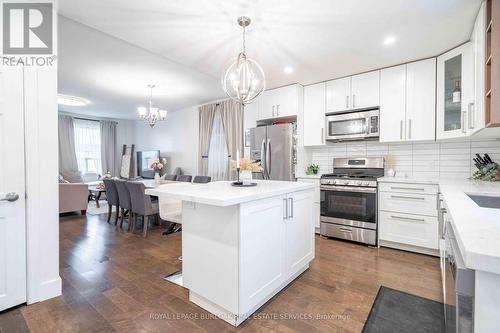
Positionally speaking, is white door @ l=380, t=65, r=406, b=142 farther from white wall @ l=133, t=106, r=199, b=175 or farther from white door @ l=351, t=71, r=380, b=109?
white wall @ l=133, t=106, r=199, b=175

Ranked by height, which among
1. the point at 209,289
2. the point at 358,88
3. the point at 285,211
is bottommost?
the point at 209,289

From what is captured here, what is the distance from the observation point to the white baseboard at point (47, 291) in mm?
1893

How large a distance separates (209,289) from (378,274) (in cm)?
178

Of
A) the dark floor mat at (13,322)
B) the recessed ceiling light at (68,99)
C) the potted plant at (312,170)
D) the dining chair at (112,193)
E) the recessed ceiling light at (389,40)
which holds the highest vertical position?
the recessed ceiling light at (389,40)

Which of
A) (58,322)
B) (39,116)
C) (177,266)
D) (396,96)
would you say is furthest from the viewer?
(396,96)

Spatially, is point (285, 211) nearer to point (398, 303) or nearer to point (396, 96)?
point (398, 303)

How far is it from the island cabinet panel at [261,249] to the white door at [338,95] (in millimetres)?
2302

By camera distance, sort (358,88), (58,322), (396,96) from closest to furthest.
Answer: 1. (58,322)
2. (396,96)
3. (358,88)

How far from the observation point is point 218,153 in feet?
17.9

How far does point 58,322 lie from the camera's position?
1.67 m

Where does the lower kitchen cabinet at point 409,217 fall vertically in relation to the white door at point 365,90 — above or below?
below

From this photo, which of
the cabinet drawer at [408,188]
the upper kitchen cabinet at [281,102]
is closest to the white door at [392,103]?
the cabinet drawer at [408,188]

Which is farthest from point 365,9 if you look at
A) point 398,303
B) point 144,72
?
point 144,72

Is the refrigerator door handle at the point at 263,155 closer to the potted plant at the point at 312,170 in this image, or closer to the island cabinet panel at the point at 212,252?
the potted plant at the point at 312,170
